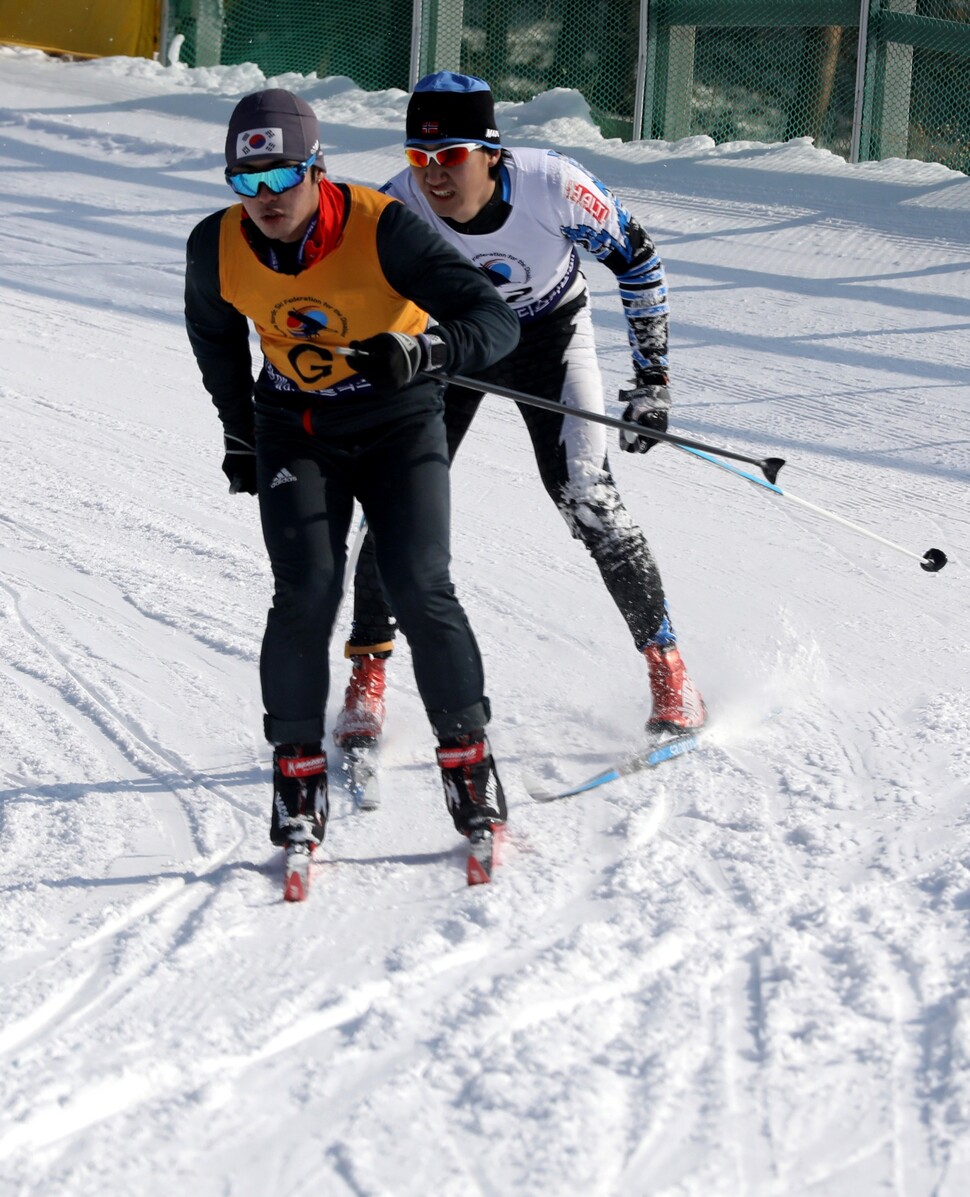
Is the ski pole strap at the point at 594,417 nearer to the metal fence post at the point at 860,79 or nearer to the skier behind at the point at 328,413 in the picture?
the skier behind at the point at 328,413

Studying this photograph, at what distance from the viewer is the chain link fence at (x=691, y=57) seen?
10.7 m

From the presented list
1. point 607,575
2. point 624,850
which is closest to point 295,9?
point 607,575

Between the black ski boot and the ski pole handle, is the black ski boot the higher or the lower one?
the lower one

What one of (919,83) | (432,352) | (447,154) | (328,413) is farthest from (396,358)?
(919,83)

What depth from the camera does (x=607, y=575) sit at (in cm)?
406

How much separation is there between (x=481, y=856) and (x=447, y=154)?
183cm

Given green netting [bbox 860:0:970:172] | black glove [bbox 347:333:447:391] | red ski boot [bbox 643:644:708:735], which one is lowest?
red ski boot [bbox 643:644:708:735]

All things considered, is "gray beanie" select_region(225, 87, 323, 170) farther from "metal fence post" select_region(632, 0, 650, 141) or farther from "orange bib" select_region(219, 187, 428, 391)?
"metal fence post" select_region(632, 0, 650, 141)

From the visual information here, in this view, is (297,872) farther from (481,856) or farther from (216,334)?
(216,334)

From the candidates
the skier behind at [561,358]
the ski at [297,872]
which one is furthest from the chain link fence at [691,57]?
the ski at [297,872]

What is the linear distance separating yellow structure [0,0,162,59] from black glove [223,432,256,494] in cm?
1298

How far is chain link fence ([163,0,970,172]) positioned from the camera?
35.1 feet

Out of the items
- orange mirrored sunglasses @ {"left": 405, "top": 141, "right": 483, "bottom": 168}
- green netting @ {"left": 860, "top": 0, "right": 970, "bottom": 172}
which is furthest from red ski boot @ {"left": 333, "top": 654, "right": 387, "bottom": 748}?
green netting @ {"left": 860, "top": 0, "right": 970, "bottom": 172}

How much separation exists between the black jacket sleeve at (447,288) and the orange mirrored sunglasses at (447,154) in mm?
610
